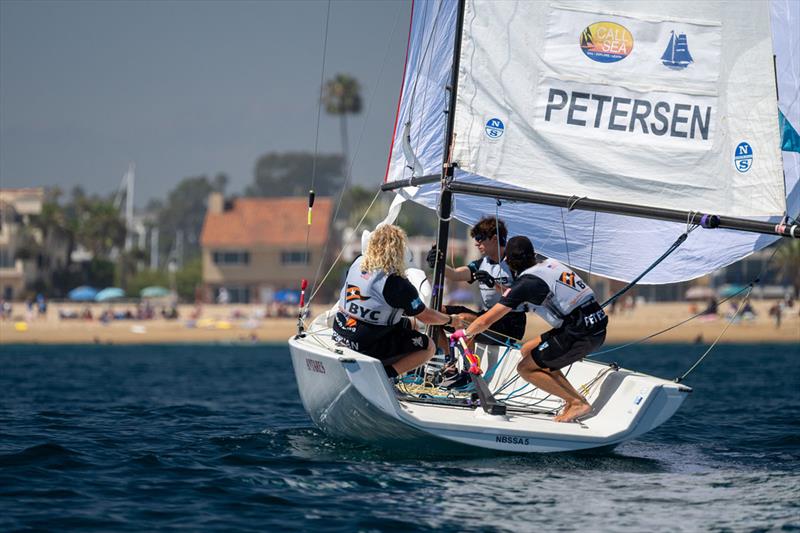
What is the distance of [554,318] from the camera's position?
9.26m

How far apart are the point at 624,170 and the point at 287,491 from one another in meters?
4.22

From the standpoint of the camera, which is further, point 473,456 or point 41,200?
point 41,200

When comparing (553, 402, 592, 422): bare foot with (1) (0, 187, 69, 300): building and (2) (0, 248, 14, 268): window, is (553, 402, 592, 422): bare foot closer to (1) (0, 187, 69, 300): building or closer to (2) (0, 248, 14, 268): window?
(1) (0, 187, 69, 300): building

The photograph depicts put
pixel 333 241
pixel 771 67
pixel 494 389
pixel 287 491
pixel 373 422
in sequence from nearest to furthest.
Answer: pixel 287 491
pixel 373 422
pixel 771 67
pixel 494 389
pixel 333 241

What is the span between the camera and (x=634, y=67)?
988 centimetres

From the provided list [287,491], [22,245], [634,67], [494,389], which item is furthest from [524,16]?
[22,245]

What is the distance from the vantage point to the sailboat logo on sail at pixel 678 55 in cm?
986

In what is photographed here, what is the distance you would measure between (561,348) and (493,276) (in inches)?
Answer: 68.5

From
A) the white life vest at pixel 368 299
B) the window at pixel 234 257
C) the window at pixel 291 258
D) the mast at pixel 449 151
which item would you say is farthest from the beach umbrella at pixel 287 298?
the white life vest at pixel 368 299

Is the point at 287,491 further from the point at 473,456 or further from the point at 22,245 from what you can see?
the point at 22,245

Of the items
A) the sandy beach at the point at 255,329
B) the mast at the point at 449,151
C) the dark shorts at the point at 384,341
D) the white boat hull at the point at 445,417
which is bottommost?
the sandy beach at the point at 255,329

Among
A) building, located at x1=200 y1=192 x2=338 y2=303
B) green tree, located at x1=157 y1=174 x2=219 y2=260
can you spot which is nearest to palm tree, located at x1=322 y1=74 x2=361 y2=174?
building, located at x1=200 y1=192 x2=338 y2=303

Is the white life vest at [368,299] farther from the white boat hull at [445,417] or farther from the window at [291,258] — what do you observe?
the window at [291,258]

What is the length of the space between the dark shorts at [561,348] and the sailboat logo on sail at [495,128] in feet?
6.13
